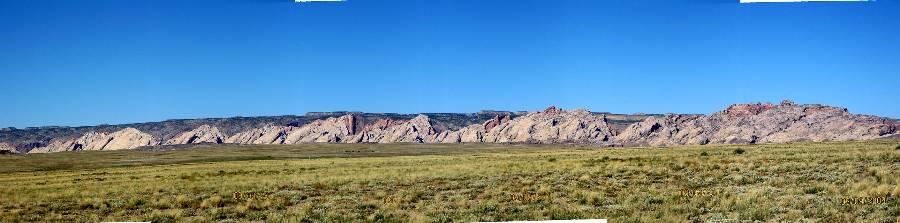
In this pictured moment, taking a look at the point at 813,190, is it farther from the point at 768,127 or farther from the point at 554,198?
the point at 768,127

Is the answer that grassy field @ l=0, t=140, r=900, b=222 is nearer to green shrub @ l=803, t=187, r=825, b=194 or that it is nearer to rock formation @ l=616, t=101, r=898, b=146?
green shrub @ l=803, t=187, r=825, b=194

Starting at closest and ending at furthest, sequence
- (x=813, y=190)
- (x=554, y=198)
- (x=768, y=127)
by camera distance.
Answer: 1. (x=813, y=190)
2. (x=554, y=198)
3. (x=768, y=127)

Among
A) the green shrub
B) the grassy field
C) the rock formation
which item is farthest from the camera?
the rock formation

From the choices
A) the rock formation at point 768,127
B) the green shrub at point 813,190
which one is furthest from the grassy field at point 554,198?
the rock formation at point 768,127

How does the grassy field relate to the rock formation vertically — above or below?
below

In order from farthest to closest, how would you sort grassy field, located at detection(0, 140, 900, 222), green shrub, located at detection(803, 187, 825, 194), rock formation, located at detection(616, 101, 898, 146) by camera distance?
rock formation, located at detection(616, 101, 898, 146) < green shrub, located at detection(803, 187, 825, 194) < grassy field, located at detection(0, 140, 900, 222)

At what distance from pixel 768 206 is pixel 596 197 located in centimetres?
484

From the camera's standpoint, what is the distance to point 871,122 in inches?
6299

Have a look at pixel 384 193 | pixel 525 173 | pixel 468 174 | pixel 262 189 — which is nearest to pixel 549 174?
pixel 525 173

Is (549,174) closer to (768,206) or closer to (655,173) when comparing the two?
(655,173)

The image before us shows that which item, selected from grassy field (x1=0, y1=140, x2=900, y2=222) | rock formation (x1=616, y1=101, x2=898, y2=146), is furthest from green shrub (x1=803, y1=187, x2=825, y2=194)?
rock formation (x1=616, y1=101, x2=898, y2=146)

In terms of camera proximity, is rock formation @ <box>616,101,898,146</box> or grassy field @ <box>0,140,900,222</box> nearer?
grassy field @ <box>0,140,900,222</box>

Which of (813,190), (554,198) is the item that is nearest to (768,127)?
(813,190)

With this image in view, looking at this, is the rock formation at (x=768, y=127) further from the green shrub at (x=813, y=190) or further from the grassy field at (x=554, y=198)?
the green shrub at (x=813, y=190)
